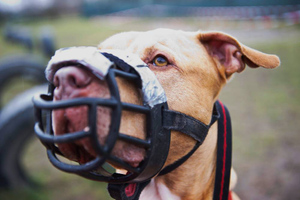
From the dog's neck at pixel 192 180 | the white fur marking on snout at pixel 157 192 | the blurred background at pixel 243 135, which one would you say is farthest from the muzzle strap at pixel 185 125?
the blurred background at pixel 243 135

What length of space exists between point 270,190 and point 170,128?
2841 mm

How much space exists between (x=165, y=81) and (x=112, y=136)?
62 cm

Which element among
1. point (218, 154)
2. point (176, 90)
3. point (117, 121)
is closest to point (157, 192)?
point (218, 154)

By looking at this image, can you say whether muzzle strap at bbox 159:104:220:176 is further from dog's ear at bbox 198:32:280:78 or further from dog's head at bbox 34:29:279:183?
dog's ear at bbox 198:32:280:78

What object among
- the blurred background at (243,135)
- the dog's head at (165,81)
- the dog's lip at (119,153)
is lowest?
the blurred background at (243,135)

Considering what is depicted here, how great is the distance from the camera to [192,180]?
1.90m

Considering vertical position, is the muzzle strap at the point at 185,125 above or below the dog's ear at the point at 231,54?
below

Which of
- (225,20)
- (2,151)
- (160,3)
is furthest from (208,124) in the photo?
(160,3)

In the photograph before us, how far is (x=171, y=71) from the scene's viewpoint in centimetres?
175

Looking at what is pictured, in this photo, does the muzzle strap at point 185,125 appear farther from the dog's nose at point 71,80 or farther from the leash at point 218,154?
the dog's nose at point 71,80

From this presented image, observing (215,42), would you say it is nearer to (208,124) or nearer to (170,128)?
(208,124)

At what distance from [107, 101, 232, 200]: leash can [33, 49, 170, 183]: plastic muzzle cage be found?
0.47ft

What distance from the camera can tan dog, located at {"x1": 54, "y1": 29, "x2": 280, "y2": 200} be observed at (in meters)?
1.28

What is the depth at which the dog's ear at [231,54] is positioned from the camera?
75.6 inches
